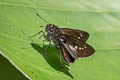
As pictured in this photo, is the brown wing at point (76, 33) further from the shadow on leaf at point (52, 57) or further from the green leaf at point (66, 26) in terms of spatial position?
the shadow on leaf at point (52, 57)

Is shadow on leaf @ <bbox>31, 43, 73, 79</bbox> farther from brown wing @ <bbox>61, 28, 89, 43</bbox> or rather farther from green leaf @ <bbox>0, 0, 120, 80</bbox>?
brown wing @ <bbox>61, 28, 89, 43</bbox>

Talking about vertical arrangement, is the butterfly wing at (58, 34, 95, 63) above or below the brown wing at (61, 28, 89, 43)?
below

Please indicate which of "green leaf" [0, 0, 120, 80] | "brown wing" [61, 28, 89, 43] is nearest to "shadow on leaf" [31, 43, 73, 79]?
"green leaf" [0, 0, 120, 80]

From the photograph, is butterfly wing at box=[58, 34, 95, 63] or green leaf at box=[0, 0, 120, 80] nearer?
green leaf at box=[0, 0, 120, 80]

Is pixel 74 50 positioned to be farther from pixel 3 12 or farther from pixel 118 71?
pixel 3 12

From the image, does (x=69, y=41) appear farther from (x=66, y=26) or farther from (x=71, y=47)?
(x=66, y=26)

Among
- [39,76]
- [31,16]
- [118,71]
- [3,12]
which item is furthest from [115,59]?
[3,12]

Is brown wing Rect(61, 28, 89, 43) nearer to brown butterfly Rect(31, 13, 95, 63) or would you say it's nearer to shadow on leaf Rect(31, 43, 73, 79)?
brown butterfly Rect(31, 13, 95, 63)
